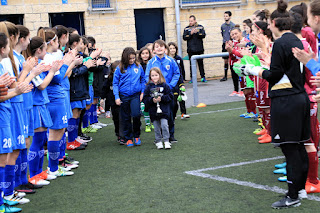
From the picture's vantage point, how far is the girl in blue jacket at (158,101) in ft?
27.5

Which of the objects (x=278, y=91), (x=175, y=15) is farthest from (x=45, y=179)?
(x=175, y=15)

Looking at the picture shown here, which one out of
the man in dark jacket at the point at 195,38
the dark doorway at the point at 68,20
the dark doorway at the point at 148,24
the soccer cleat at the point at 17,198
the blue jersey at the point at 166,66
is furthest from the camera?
the dark doorway at the point at 148,24

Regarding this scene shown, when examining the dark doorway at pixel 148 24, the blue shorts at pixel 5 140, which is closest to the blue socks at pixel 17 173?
the blue shorts at pixel 5 140

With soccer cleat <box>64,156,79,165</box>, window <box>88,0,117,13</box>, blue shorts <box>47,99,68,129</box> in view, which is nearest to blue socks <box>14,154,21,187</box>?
blue shorts <box>47,99,68,129</box>

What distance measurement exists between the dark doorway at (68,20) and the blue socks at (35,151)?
1123cm

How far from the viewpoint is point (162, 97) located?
27.4ft

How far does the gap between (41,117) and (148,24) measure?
1268cm

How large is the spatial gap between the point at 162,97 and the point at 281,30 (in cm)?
355

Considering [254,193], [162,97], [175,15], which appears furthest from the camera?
[175,15]

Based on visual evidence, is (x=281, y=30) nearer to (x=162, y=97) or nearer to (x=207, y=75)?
(x=162, y=97)

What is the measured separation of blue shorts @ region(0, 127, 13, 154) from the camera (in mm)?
5097

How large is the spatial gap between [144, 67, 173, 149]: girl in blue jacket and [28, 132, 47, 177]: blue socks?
238 cm

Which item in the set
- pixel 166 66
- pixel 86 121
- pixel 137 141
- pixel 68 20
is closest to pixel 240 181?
pixel 137 141

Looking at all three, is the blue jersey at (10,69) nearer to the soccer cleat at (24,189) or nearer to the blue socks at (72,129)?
the soccer cleat at (24,189)
